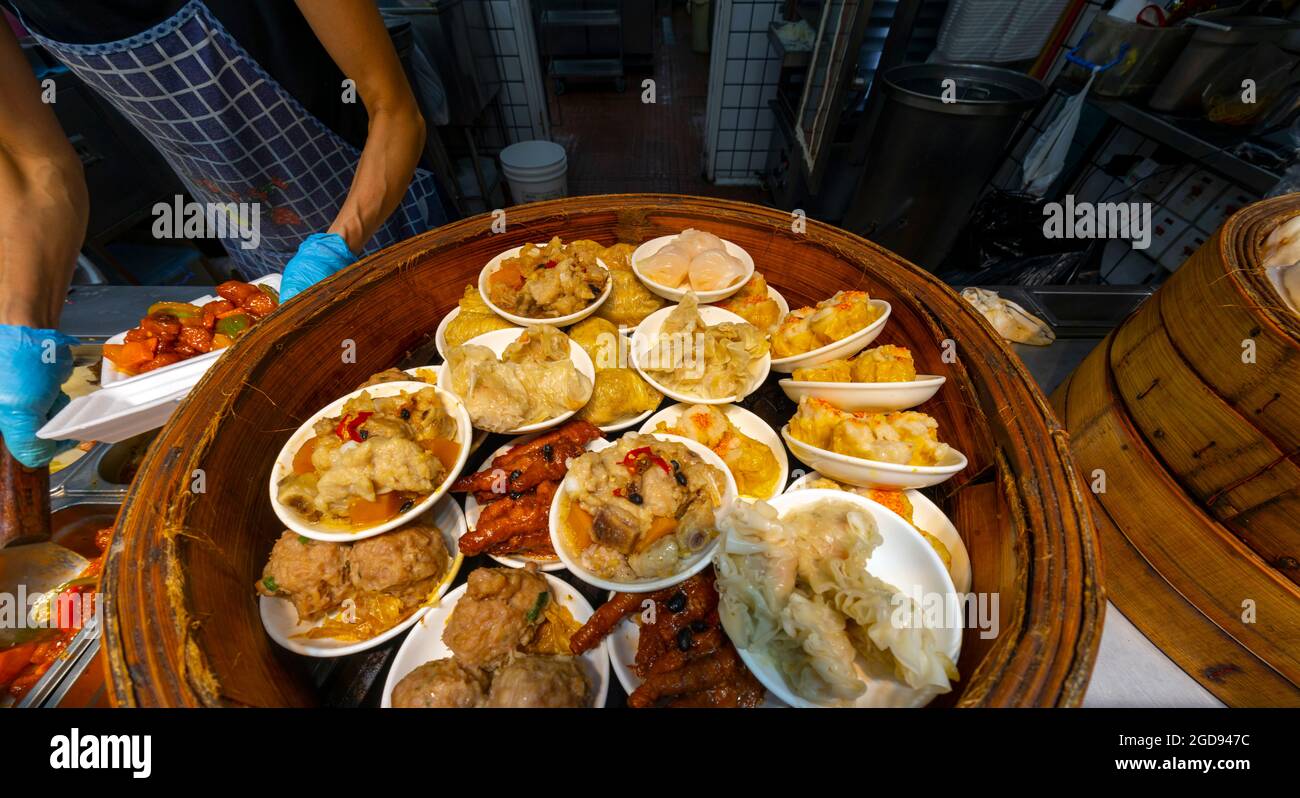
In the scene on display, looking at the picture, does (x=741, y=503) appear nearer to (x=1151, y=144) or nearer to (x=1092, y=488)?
(x=1092, y=488)

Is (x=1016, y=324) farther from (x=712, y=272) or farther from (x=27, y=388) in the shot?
(x=27, y=388)

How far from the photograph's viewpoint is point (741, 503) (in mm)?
2105

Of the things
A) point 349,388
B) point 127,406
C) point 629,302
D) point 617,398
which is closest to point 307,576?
point 349,388

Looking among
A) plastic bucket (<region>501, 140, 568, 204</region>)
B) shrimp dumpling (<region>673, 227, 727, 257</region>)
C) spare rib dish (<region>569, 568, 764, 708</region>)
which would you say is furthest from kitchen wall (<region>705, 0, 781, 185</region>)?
spare rib dish (<region>569, 568, 764, 708</region>)

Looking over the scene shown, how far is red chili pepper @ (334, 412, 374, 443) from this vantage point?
7.03ft

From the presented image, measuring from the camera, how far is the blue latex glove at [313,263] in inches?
123

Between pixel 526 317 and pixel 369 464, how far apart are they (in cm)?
131

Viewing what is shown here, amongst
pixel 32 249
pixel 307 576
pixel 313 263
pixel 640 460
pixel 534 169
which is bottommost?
pixel 534 169

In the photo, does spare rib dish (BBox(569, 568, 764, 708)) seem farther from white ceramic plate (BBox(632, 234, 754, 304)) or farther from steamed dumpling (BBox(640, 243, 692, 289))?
steamed dumpling (BBox(640, 243, 692, 289))

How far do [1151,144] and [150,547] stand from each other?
9.11 metres

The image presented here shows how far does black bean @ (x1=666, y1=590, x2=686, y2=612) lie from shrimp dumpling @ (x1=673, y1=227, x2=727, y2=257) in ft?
7.16

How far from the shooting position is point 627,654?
201 centimetres
